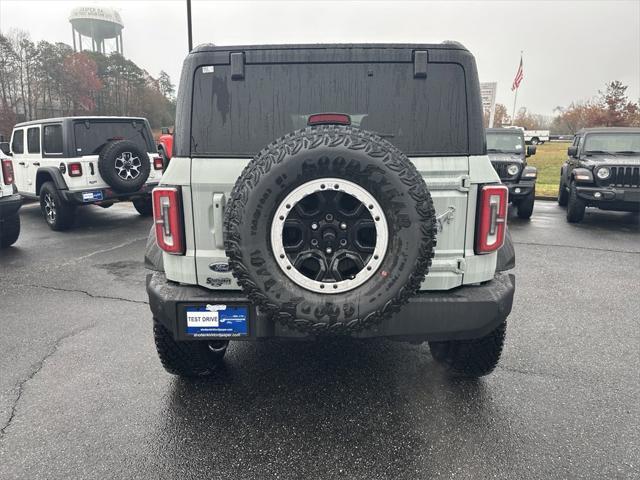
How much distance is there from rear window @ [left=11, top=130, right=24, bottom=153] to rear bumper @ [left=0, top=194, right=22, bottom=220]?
3.05 meters

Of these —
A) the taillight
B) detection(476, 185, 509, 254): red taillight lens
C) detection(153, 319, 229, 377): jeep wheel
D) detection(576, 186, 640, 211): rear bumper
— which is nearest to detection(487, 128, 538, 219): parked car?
detection(576, 186, 640, 211): rear bumper

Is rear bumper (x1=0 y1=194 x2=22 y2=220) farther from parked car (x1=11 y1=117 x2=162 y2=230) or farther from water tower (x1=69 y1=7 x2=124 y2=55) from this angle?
water tower (x1=69 y1=7 x2=124 y2=55)

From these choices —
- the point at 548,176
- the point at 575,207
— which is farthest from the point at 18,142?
the point at 548,176

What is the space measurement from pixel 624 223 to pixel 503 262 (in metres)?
7.89

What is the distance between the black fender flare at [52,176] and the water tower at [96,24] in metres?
83.6

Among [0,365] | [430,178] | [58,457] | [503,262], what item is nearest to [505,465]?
[503,262]

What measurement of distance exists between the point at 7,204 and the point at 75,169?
1.68 m

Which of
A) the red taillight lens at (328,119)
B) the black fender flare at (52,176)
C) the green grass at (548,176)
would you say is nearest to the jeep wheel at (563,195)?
the green grass at (548,176)

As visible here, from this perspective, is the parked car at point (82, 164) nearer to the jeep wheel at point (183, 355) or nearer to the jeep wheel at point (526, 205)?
the jeep wheel at point (183, 355)

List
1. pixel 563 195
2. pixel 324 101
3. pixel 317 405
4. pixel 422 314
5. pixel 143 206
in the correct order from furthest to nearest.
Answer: pixel 563 195 → pixel 143 206 → pixel 317 405 → pixel 324 101 → pixel 422 314

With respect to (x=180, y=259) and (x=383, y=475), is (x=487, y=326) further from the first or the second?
(x=180, y=259)

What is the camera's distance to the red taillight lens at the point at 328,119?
2.35 m

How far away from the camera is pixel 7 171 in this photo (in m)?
6.09

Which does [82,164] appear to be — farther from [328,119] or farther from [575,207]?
[575,207]
